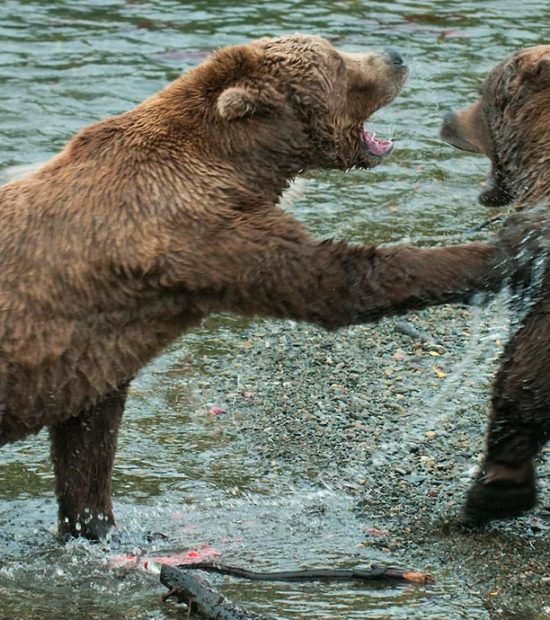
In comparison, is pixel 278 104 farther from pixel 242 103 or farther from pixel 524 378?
pixel 524 378

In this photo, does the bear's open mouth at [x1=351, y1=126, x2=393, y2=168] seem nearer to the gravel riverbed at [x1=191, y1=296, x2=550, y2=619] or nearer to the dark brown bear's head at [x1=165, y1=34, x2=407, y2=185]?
the dark brown bear's head at [x1=165, y1=34, x2=407, y2=185]

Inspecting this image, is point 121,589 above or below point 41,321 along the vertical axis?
below

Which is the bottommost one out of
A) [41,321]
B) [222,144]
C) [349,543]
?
[349,543]

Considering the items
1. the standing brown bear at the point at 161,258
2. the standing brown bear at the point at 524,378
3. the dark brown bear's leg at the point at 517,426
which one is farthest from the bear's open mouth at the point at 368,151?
the dark brown bear's leg at the point at 517,426

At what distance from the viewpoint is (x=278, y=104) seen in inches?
235

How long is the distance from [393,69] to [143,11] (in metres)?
8.81

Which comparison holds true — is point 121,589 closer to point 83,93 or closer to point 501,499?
point 501,499

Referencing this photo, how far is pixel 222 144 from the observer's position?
586 centimetres

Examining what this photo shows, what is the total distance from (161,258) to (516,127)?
7.03 ft

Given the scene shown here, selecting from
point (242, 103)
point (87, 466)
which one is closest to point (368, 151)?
point (242, 103)

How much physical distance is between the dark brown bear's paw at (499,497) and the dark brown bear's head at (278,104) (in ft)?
4.94

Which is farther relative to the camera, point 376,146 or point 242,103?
point 376,146

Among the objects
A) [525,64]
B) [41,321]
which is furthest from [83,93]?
[41,321]

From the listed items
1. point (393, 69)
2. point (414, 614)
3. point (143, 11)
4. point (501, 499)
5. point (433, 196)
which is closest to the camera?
point (414, 614)
